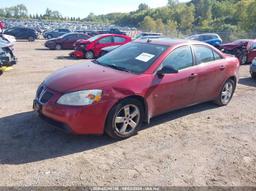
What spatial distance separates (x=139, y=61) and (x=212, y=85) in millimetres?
1875

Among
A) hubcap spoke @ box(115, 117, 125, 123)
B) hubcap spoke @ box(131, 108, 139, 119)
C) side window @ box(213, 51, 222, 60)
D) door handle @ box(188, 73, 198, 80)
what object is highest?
side window @ box(213, 51, 222, 60)

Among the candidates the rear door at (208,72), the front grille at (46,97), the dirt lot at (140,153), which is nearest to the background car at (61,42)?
the dirt lot at (140,153)

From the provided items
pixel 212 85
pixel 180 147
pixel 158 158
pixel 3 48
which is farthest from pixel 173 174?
pixel 3 48

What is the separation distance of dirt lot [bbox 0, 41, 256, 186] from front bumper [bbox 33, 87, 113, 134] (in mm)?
298

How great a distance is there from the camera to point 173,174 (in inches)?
154

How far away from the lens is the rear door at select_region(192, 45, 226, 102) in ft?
19.7

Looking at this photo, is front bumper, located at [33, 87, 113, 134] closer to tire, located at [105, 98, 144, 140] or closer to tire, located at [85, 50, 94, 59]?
tire, located at [105, 98, 144, 140]

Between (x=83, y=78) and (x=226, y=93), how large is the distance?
3.65 meters

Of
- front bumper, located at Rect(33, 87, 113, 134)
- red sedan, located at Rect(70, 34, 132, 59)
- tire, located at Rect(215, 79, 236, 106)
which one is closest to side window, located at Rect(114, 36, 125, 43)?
red sedan, located at Rect(70, 34, 132, 59)

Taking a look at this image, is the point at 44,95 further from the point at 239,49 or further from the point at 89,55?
the point at 239,49

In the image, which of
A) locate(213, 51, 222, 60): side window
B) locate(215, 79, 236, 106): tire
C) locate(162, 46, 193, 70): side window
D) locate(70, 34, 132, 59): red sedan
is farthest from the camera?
locate(70, 34, 132, 59): red sedan

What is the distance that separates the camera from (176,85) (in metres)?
5.43

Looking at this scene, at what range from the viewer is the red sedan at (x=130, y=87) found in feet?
14.7

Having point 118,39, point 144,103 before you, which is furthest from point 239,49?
point 144,103
